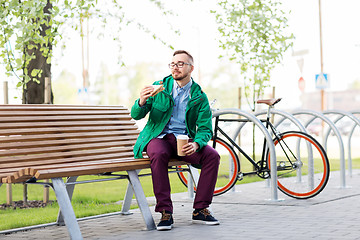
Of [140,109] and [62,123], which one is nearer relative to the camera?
[140,109]

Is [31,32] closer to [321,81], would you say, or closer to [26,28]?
[26,28]

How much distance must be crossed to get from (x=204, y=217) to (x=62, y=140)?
1.35m

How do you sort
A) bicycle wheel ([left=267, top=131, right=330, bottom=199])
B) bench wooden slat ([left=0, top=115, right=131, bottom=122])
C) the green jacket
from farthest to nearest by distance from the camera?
bicycle wheel ([left=267, top=131, right=330, bottom=199]), the green jacket, bench wooden slat ([left=0, top=115, right=131, bottom=122])

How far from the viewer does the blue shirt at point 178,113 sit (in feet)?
18.5

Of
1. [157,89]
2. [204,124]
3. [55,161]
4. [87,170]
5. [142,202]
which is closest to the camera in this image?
[87,170]

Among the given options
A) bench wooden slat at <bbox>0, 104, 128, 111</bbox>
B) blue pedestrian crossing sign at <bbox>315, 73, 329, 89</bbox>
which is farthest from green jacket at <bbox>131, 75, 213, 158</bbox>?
blue pedestrian crossing sign at <bbox>315, 73, 329, 89</bbox>

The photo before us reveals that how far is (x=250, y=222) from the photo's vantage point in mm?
5520

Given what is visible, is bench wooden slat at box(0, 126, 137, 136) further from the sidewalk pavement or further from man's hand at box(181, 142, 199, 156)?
man's hand at box(181, 142, 199, 156)

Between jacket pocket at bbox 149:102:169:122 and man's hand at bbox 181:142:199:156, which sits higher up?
jacket pocket at bbox 149:102:169:122

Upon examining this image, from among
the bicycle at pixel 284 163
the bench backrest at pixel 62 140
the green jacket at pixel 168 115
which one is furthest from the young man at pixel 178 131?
the bicycle at pixel 284 163

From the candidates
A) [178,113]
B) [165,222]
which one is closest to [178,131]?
[178,113]

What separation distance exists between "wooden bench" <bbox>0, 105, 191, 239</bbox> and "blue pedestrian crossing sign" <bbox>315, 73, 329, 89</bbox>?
42.4ft

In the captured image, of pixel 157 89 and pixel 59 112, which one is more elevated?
pixel 157 89

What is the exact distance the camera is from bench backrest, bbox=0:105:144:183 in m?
4.99
